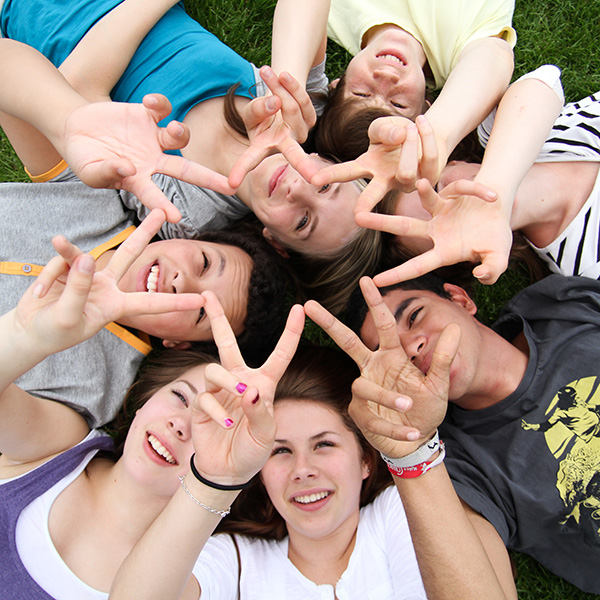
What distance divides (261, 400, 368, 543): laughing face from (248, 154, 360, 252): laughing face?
0.86 metres

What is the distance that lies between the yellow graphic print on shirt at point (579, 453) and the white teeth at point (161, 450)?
1859mm

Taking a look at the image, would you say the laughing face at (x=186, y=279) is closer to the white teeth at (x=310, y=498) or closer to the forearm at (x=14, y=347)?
the forearm at (x=14, y=347)

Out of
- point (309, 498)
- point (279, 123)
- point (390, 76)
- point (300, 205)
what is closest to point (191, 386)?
point (309, 498)

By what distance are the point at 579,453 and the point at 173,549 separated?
1923mm

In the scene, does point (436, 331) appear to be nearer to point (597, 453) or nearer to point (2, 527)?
point (597, 453)

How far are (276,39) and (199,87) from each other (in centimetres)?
51

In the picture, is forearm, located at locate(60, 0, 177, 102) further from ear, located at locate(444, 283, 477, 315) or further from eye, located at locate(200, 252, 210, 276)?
ear, located at locate(444, 283, 477, 315)

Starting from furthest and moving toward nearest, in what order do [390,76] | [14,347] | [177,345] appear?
[177,345]
[390,76]
[14,347]

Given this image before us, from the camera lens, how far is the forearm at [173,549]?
1.85m

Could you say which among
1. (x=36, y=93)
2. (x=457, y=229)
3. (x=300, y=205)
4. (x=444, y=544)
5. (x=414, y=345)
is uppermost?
(x=36, y=93)

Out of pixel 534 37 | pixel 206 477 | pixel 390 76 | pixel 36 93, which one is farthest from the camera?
pixel 534 37

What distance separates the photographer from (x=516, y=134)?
84.4 inches

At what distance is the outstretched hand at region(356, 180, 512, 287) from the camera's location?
1.79 m

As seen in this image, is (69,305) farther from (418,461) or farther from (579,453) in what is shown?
(579,453)
